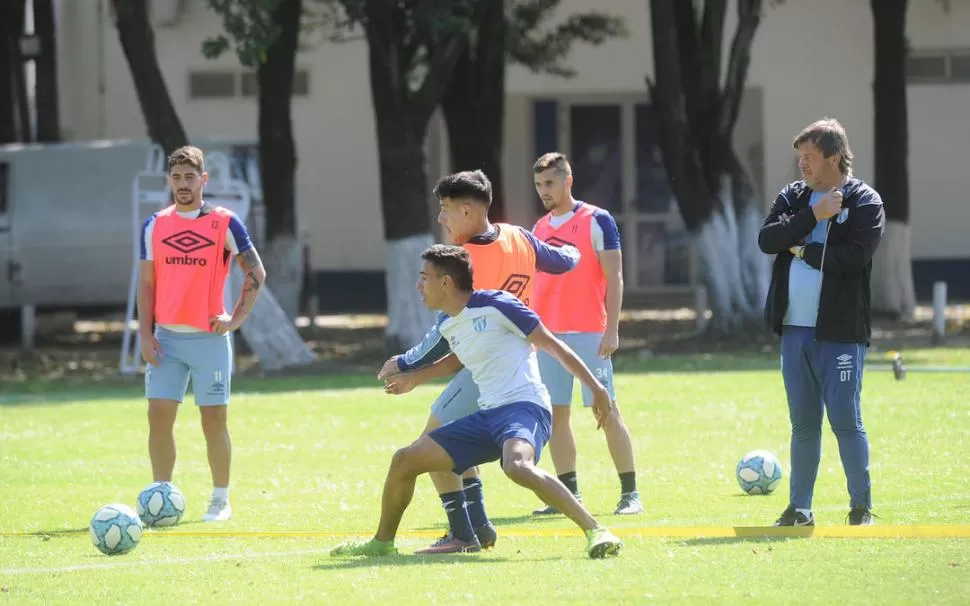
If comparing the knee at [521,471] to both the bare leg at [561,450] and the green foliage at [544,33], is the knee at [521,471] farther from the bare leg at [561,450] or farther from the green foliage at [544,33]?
the green foliage at [544,33]

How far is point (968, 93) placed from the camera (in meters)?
32.1

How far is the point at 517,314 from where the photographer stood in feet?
25.4

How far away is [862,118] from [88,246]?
14899 mm

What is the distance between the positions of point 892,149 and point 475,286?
19.9 metres

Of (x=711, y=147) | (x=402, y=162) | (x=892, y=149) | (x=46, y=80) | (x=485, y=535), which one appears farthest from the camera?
(x=46, y=80)

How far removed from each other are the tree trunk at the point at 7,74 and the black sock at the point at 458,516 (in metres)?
21.7

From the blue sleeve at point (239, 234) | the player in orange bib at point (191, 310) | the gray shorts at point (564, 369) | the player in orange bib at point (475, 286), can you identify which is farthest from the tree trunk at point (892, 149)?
the player in orange bib at point (475, 286)

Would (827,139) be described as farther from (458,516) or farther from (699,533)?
(458,516)

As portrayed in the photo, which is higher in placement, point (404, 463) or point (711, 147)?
point (711, 147)

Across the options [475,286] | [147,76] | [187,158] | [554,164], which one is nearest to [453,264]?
[475,286]

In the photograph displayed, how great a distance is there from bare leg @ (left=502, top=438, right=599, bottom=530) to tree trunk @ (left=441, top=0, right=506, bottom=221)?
1774cm

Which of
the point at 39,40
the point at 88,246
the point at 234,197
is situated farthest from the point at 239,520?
the point at 39,40

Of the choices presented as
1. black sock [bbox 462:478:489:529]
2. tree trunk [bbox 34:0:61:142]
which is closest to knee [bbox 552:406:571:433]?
black sock [bbox 462:478:489:529]

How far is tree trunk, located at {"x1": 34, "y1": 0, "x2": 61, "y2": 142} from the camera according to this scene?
95.8ft
